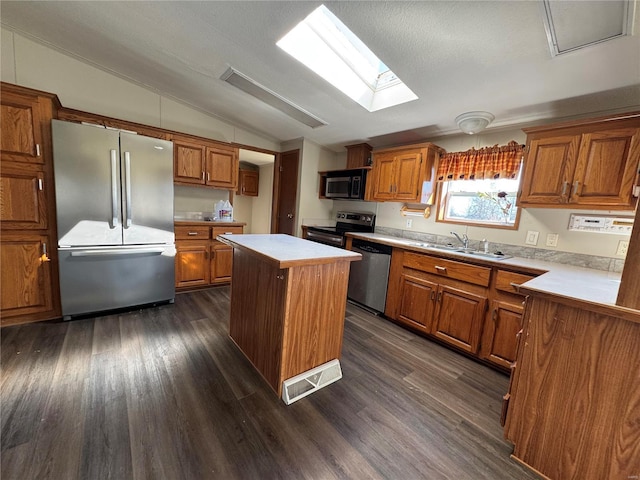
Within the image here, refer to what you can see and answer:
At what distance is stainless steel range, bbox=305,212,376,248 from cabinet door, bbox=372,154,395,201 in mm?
479

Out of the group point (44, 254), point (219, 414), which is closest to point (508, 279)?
point (219, 414)

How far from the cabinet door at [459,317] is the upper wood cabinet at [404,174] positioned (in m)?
1.14

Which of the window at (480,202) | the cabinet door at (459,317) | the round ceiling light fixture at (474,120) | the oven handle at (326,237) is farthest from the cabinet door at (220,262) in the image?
the round ceiling light fixture at (474,120)

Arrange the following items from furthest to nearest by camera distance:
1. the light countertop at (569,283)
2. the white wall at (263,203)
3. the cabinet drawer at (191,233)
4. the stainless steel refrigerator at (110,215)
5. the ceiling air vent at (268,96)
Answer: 1. the white wall at (263,203)
2. the cabinet drawer at (191,233)
3. the ceiling air vent at (268,96)
4. the stainless steel refrigerator at (110,215)
5. the light countertop at (569,283)

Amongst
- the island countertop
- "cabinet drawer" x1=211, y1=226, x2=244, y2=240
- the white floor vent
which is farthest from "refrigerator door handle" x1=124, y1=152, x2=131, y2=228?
the white floor vent

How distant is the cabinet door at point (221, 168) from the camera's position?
3.32 metres

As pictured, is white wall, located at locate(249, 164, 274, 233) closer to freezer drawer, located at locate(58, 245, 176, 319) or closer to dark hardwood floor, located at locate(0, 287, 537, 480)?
freezer drawer, located at locate(58, 245, 176, 319)

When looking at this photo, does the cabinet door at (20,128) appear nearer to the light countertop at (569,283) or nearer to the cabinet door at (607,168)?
the light countertop at (569,283)

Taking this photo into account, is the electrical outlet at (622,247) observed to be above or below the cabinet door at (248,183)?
below

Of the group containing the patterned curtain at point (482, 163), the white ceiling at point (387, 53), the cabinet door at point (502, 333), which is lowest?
the cabinet door at point (502, 333)

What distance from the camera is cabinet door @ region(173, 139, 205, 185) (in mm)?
3080

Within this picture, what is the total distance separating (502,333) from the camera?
75.6 inches

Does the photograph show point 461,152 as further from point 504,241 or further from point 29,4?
point 29,4

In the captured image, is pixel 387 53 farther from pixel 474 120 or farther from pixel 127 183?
pixel 127 183
